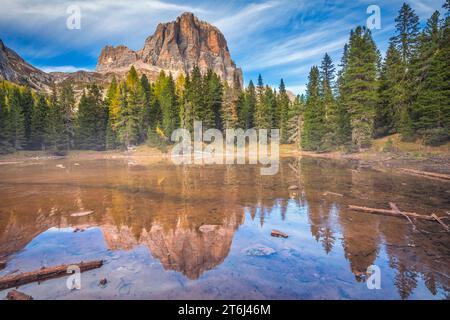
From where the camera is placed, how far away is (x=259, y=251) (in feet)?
26.6

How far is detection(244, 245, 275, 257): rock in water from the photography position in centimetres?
787

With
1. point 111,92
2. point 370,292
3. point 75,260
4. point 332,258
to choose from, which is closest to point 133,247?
point 75,260

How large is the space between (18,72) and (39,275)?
8380 inches

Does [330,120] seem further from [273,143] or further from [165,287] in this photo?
[165,287]

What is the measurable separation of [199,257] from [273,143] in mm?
57616

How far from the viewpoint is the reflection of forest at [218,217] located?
24.6ft

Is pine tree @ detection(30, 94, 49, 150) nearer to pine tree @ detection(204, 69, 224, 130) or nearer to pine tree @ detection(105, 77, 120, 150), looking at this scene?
pine tree @ detection(105, 77, 120, 150)

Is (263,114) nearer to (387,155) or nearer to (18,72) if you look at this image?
(387,155)

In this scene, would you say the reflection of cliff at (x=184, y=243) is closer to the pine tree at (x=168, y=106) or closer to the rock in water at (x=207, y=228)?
the rock in water at (x=207, y=228)

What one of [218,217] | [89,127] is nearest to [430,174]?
[218,217]

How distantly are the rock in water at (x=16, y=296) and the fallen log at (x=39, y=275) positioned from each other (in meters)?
0.62

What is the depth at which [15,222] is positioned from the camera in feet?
A: 36.9

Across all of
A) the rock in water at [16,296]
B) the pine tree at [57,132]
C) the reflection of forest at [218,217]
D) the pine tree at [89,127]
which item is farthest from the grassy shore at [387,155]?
the rock in water at [16,296]

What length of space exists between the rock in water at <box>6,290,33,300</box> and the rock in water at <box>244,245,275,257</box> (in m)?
5.49
